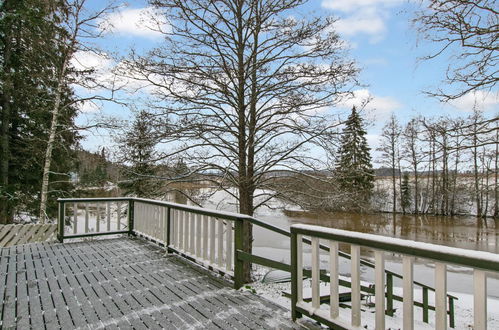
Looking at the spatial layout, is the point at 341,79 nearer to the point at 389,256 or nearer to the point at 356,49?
the point at 356,49

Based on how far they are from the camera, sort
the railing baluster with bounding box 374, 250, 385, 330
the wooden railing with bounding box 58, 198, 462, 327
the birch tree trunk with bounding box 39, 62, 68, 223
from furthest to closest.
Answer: the birch tree trunk with bounding box 39, 62, 68, 223 < the wooden railing with bounding box 58, 198, 462, 327 < the railing baluster with bounding box 374, 250, 385, 330

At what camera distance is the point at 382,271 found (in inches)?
84.1

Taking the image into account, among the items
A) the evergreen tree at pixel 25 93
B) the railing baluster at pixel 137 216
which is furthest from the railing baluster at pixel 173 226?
the evergreen tree at pixel 25 93

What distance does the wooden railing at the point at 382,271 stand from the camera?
162 centimetres

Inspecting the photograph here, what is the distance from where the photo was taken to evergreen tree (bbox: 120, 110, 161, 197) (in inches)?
281

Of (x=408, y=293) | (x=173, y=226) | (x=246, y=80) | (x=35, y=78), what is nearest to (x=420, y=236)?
(x=246, y=80)

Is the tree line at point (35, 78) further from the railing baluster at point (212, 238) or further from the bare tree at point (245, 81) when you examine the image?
the railing baluster at point (212, 238)

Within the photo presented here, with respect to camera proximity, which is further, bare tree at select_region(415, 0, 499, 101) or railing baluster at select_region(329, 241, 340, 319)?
bare tree at select_region(415, 0, 499, 101)

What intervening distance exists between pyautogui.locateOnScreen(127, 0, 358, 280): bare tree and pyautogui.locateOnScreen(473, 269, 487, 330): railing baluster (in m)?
5.54

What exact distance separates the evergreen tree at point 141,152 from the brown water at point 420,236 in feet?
11.9

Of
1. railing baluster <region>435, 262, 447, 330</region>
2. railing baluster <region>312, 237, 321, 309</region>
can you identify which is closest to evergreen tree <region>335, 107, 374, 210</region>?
railing baluster <region>312, 237, 321, 309</region>

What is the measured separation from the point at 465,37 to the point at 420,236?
16217mm

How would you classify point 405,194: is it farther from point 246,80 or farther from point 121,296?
point 121,296

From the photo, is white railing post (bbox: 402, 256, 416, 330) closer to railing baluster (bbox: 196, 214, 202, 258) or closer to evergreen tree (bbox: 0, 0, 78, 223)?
railing baluster (bbox: 196, 214, 202, 258)
